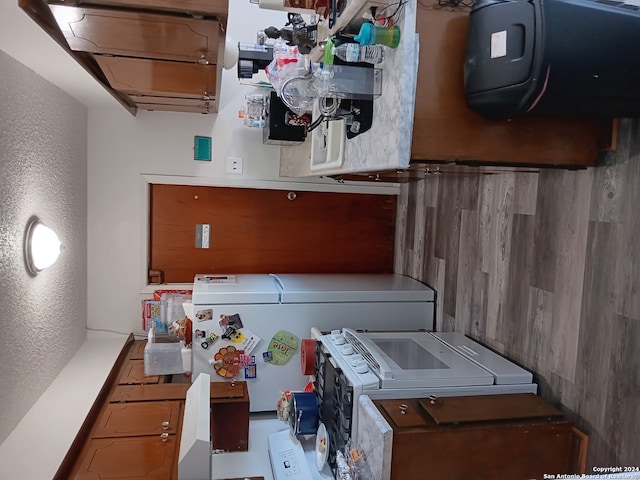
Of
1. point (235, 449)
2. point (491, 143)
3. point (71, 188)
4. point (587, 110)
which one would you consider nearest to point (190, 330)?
point (235, 449)

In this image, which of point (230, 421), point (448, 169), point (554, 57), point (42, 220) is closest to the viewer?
point (554, 57)

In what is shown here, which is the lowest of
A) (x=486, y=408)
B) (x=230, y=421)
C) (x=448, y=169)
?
(x=230, y=421)

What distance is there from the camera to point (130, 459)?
155 centimetres

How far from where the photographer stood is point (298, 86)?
1.58m

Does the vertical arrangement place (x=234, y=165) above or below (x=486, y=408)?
above

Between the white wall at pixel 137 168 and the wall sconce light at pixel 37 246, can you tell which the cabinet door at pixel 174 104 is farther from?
the wall sconce light at pixel 37 246

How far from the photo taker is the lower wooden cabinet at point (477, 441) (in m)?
1.40

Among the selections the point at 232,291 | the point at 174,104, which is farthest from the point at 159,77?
the point at 232,291

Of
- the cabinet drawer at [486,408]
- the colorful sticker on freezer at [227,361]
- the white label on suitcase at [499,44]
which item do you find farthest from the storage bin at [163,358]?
the white label on suitcase at [499,44]

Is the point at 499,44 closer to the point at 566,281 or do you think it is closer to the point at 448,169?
the point at 448,169

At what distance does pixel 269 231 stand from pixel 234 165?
43 centimetres

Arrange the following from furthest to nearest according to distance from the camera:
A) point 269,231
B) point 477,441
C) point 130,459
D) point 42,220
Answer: point 269,231 → point 42,220 → point 130,459 → point 477,441

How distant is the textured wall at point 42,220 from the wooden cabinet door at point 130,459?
0.31 meters

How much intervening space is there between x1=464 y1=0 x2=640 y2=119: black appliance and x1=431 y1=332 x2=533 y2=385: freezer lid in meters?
0.92
